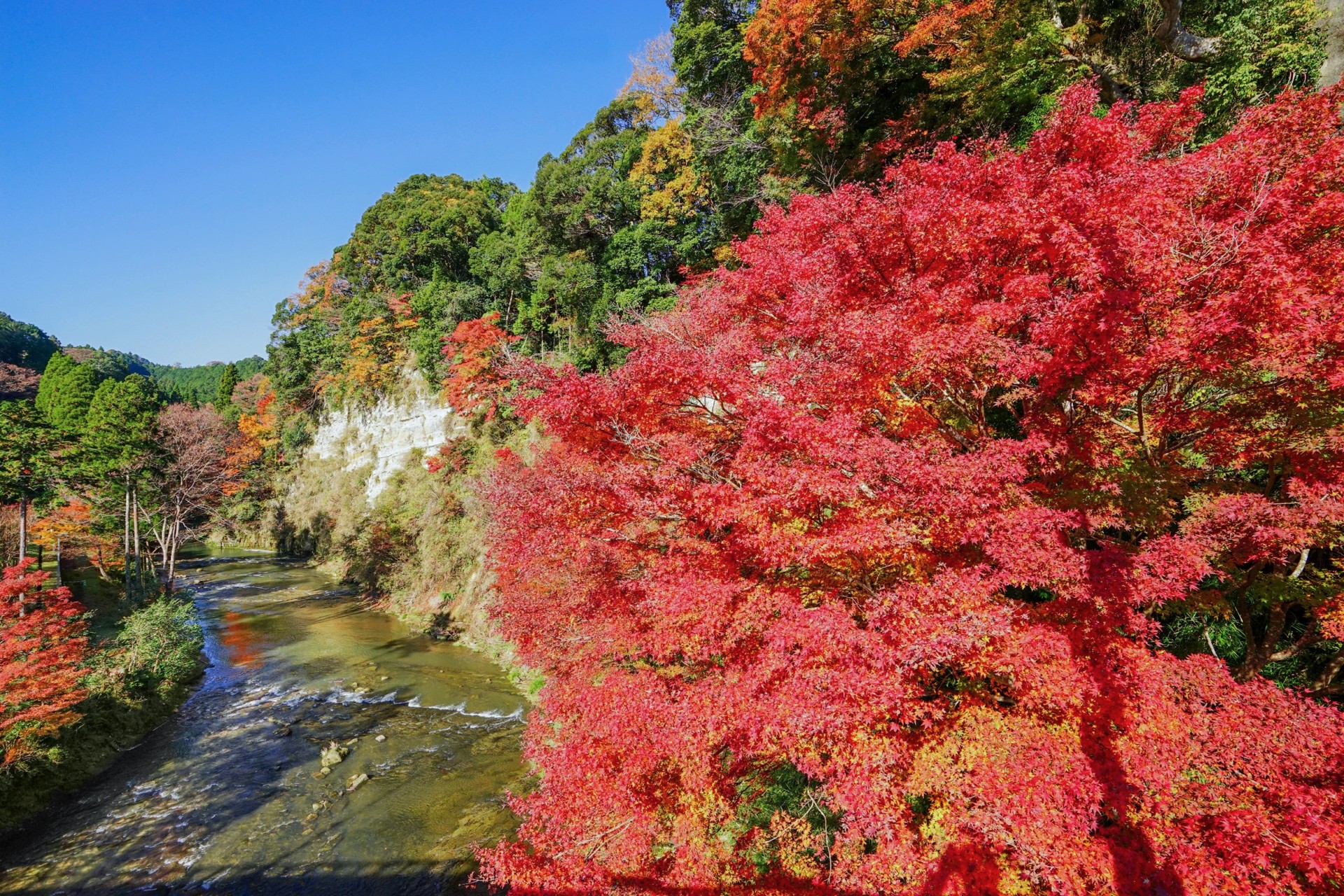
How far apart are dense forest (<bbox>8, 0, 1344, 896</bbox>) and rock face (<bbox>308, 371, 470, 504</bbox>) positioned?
1732cm

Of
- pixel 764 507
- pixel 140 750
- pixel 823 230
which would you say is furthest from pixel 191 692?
pixel 823 230

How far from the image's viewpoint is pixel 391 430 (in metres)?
33.6

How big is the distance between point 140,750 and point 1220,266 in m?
24.1

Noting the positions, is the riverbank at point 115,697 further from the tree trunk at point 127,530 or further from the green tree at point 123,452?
the green tree at point 123,452

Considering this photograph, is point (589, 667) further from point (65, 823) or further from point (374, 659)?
point (374, 659)

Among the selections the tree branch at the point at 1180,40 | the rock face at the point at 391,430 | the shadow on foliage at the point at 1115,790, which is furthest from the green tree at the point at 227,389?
the tree branch at the point at 1180,40

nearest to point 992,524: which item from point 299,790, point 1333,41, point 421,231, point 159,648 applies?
point 1333,41

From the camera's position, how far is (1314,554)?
774cm

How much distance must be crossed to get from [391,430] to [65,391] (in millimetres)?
24339

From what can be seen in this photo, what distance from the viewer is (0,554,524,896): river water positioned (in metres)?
9.38

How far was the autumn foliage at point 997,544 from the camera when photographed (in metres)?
5.89

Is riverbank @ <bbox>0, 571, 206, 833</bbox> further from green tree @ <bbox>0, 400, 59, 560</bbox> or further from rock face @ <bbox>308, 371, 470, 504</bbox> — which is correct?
rock face @ <bbox>308, 371, 470, 504</bbox>

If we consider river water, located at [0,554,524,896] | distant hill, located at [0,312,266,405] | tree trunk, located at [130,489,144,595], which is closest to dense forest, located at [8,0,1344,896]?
river water, located at [0,554,524,896]

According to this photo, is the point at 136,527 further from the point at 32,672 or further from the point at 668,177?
the point at 668,177
